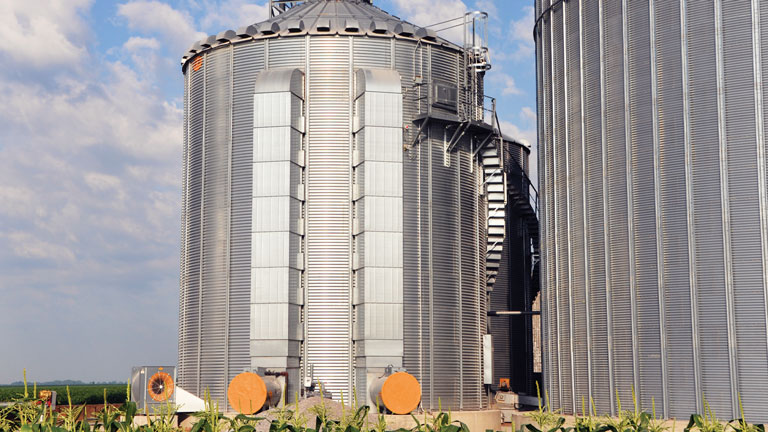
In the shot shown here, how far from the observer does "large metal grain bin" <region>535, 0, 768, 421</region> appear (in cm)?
4138

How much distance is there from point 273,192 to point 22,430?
41.6 metres

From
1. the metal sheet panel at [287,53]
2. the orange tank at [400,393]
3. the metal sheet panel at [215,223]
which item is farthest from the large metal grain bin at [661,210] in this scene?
the metal sheet panel at [215,223]

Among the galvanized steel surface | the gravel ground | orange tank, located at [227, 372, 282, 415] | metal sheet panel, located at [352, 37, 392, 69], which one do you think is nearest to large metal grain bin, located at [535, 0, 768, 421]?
the galvanized steel surface

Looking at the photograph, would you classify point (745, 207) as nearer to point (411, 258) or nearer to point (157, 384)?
point (411, 258)

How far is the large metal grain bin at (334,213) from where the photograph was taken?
5553 cm

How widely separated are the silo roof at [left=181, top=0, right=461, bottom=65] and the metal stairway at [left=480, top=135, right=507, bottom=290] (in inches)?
302

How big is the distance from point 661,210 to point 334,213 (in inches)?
815

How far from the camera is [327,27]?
192 feet

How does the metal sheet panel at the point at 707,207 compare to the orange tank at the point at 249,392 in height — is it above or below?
above

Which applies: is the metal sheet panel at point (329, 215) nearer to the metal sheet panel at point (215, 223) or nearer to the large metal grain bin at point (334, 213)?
the large metal grain bin at point (334, 213)

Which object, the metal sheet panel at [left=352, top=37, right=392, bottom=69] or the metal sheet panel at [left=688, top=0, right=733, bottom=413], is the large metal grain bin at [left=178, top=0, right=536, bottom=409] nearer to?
the metal sheet panel at [left=352, top=37, right=392, bottom=69]

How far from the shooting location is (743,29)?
140 feet

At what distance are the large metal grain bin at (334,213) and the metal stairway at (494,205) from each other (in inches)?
48.6

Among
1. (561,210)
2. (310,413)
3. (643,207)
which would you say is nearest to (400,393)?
(310,413)
